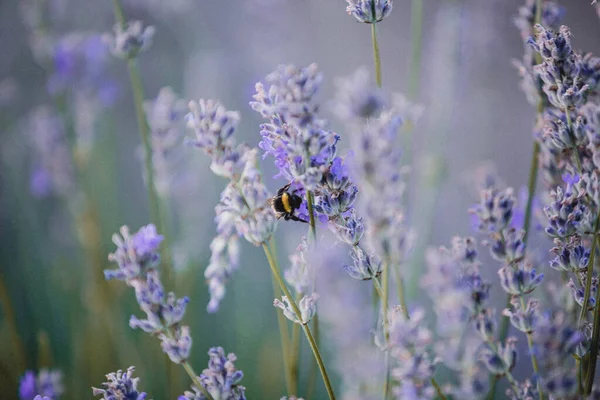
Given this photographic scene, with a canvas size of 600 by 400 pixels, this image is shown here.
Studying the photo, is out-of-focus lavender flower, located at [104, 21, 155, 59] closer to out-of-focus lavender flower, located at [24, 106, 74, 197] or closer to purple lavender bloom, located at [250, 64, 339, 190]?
purple lavender bloom, located at [250, 64, 339, 190]

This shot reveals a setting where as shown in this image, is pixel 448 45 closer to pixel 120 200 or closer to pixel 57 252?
pixel 120 200

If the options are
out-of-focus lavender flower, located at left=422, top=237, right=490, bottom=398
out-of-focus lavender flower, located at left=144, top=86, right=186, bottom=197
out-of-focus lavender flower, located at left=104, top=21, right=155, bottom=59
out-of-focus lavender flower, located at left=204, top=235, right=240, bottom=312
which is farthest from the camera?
out-of-focus lavender flower, located at left=144, top=86, right=186, bottom=197

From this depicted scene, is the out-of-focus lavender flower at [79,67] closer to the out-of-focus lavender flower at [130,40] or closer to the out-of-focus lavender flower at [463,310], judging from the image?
the out-of-focus lavender flower at [130,40]

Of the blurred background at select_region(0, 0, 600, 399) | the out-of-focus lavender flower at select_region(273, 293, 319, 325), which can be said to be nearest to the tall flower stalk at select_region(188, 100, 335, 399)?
the out-of-focus lavender flower at select_region(273, 293, 319, 325)

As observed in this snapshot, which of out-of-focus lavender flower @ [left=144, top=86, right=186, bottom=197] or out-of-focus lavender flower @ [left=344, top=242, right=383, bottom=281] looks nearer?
out-of-focus lavender flower @ [left=344, top=242, right=383, bottom=281]

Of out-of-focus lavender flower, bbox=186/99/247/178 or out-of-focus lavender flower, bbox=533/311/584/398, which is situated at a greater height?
out-of-focus lavender flower, bbox=186/99/247/178

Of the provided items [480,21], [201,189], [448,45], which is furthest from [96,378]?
[480,21]

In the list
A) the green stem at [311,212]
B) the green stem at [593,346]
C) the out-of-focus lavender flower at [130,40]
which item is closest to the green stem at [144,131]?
the out-of-focus lavender flower at [130,40]

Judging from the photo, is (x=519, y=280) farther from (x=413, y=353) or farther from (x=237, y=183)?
(x=237, y=183)
